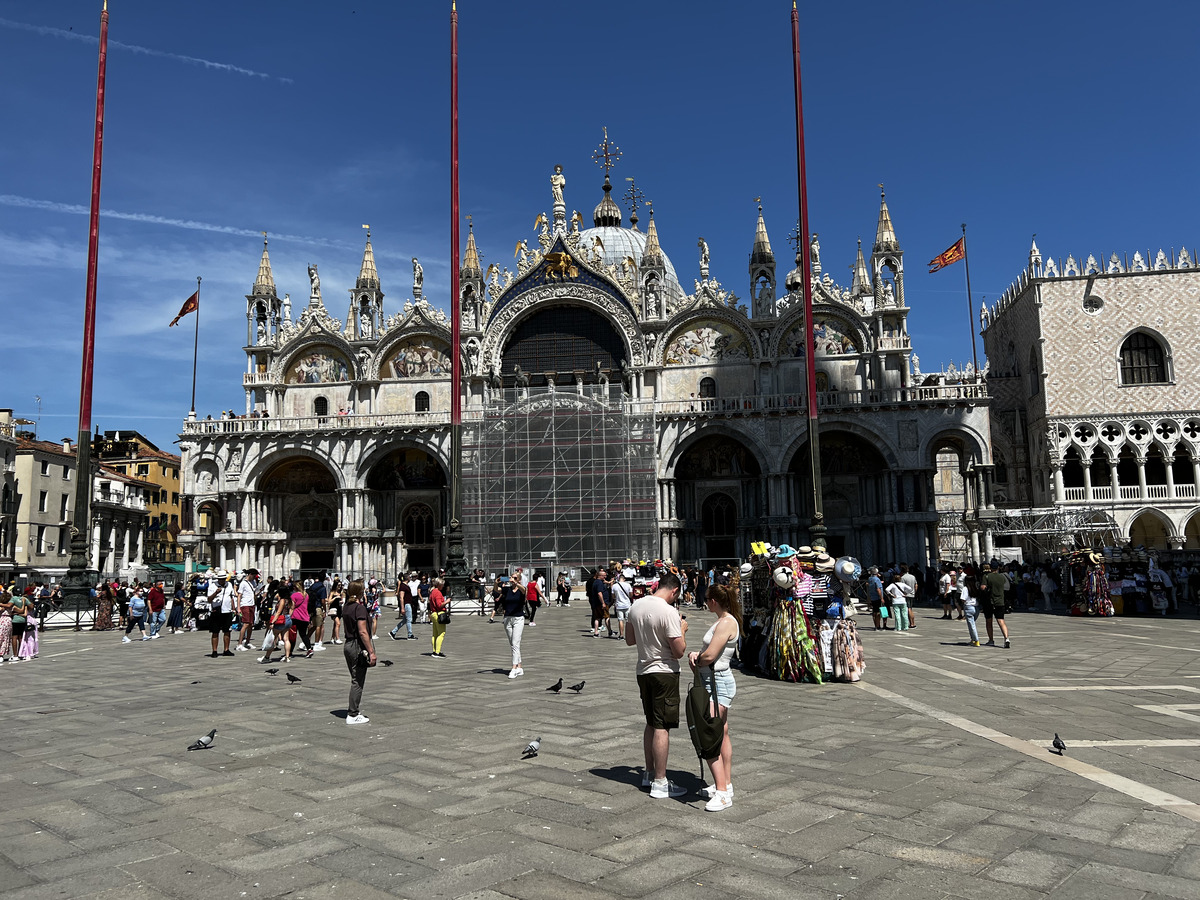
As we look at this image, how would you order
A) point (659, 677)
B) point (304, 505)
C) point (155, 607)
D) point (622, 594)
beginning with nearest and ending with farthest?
1. point (659, 677)
2. point (622, 594)
3. point (155, 607)
4. point (304, 505)

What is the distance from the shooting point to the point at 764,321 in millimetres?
41625

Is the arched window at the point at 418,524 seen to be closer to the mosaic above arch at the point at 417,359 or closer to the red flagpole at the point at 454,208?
the mosaic above arch at the point at 417,359

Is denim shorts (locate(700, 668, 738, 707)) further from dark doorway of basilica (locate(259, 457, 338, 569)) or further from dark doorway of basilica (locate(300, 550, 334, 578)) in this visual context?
dark doorway of basilica (locate(300, 550, 334, 578))

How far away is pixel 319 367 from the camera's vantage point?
45.3 meters

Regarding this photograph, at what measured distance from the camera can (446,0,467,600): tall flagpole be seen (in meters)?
27.2

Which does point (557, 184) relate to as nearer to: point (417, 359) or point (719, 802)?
point (417, 359)

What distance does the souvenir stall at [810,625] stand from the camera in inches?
488

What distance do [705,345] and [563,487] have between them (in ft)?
33.7

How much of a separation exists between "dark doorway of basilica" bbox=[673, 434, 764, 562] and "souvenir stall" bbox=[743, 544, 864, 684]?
28.0 meters

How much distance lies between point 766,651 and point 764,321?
99.6ft

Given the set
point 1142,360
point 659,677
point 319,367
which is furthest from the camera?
point 319,367

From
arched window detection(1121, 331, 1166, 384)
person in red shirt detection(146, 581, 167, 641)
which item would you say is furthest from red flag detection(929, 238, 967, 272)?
person in red shirt detection(146, 581, 167, 641)

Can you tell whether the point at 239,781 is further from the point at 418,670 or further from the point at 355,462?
the point at 355,462

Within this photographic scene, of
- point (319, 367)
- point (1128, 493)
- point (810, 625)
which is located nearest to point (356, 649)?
point (810, 625)
